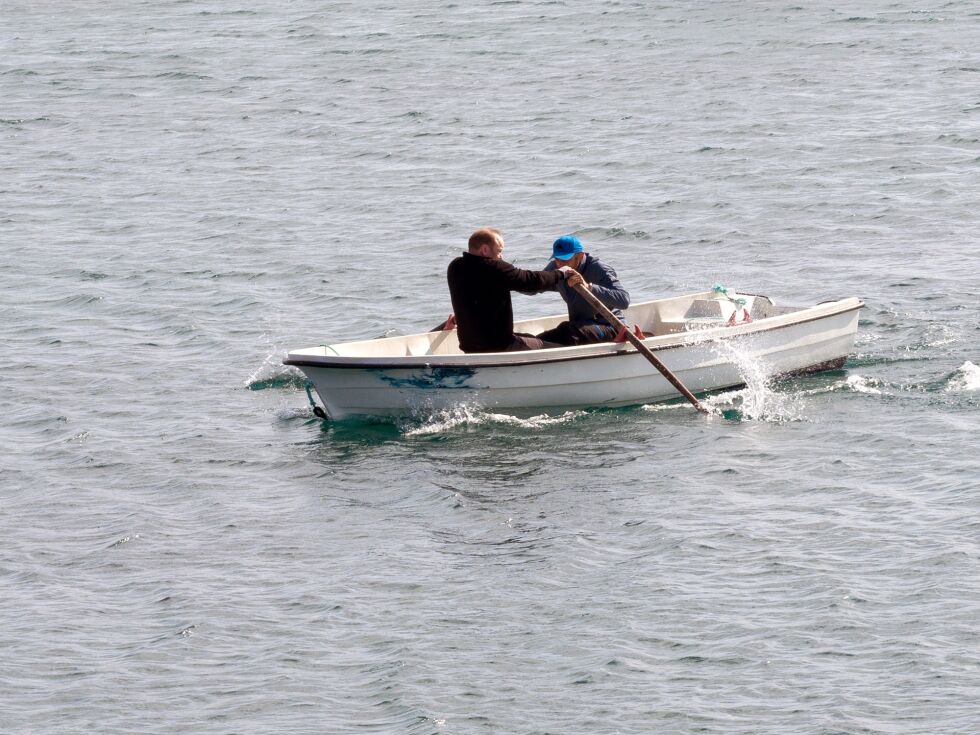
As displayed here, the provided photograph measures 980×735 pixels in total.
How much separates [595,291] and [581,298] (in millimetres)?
219

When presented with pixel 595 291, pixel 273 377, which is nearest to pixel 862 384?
pixel 595 291

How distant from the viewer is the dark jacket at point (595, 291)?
1518 centimetres

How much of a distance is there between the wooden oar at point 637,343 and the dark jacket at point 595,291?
0.12m

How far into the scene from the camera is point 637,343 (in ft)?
49.4

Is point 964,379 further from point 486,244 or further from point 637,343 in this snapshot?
point 486,244

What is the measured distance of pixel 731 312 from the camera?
672 inches

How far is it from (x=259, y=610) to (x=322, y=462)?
3357 millimetres

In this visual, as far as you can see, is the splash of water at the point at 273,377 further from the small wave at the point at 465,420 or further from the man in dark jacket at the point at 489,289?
the man in dark jacket at the point at 489,289

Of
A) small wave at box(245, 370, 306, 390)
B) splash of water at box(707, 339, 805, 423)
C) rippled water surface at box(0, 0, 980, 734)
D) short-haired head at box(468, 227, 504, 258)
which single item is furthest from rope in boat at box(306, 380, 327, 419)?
splash of water at box(707, 339, 805, 423)

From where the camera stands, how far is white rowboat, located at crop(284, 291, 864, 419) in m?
14.7

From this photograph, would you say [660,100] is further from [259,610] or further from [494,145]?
[259,610]

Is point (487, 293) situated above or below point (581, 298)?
above

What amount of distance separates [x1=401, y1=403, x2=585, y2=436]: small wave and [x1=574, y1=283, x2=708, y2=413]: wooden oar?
0.98m

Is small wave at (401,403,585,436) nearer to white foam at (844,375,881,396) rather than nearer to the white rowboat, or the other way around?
the white rowboat
